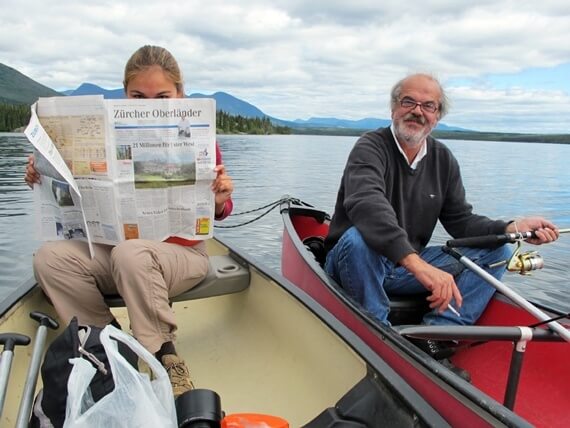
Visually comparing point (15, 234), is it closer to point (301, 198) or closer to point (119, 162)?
point (301, 198)

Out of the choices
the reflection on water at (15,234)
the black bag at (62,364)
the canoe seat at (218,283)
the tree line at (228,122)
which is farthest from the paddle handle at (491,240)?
the tree line at (228,122)

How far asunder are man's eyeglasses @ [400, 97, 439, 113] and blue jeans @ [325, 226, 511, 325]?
870 millimetres

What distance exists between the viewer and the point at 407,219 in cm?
322

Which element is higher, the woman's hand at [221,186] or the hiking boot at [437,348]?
the woman's hand at [221,186]

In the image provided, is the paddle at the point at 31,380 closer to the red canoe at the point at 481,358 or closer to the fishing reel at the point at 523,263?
the red canoe at the point at 481,358

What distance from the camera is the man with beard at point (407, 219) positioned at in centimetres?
278

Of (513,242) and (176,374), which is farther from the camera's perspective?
(513,242)

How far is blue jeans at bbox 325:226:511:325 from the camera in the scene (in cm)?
281

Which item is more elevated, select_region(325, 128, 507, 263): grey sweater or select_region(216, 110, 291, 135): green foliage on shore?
select_region(325, 128, 507, 263): grey sweater

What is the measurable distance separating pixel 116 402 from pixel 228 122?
78.7 metres

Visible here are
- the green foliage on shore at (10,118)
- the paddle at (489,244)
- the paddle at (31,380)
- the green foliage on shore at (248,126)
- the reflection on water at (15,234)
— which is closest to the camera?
the paddle at (31,380)

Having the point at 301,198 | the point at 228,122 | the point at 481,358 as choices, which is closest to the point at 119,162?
the point at 481,358

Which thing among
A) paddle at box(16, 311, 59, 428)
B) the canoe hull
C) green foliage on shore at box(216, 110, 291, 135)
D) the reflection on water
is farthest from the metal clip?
green foliage on shore at box(216, 110, 291, 135)

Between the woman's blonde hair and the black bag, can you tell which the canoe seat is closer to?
the black bag
